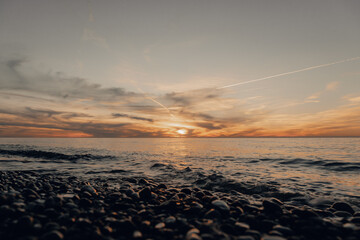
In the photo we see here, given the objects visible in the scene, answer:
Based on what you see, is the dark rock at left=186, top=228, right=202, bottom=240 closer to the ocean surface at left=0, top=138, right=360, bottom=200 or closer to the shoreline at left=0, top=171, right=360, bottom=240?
the shoreline at left=0, top=171, right=360, bottom=240

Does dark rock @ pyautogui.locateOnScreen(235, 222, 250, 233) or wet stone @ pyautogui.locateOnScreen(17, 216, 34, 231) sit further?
dark rock @ pyautogui.locateOnScreen(235, 222, 250, 233)

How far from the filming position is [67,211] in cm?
447

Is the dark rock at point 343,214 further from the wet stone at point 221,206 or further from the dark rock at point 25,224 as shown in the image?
the dark rock at point 25,224

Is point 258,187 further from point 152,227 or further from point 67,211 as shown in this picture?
point 67,211

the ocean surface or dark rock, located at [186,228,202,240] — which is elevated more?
dark rock, located at [186,228,202,240]

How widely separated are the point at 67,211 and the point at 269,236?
4.52m

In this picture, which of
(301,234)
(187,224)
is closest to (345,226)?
(301,234)

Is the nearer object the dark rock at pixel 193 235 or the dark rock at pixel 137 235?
the dark rock at pixel 193 235

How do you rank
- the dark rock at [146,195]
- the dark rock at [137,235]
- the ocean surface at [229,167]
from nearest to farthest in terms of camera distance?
the dark rock at [137,235], the dark rock at [146,195], the ocean surface at [229,167]

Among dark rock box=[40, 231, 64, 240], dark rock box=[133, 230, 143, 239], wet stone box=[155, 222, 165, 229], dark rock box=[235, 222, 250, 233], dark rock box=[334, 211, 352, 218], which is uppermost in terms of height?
dark rock box=[40, 231, 64, 240]

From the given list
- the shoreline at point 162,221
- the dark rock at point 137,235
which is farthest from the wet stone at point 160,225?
the dark rock at point 137,235

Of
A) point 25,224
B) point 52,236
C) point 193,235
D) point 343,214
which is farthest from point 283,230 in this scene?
point 25,224

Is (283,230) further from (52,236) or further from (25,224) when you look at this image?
(25,224)

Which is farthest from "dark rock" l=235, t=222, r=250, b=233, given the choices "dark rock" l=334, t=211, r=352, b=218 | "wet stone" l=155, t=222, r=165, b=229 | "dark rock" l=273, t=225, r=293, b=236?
"dark rock" l=334, t=211, r=352, b=218
